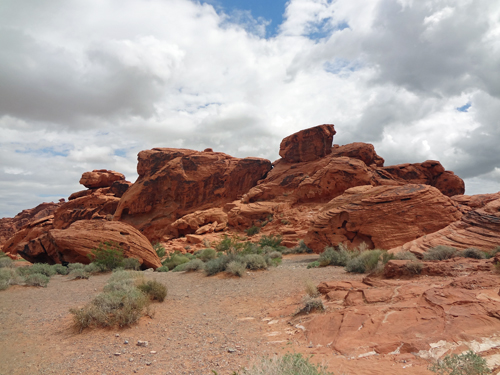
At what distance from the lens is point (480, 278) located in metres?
5.39

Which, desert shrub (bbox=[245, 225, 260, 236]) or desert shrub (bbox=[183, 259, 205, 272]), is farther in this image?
desert shrub (bbox=[245, 225, 260, 236])

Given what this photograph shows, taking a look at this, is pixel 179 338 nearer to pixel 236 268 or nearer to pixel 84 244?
pixel 236 268

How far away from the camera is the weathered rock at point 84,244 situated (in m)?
14.6

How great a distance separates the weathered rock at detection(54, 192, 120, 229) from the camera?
131ft

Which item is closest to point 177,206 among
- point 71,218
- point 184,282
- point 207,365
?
point 71,218

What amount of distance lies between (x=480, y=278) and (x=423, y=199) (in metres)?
10.1

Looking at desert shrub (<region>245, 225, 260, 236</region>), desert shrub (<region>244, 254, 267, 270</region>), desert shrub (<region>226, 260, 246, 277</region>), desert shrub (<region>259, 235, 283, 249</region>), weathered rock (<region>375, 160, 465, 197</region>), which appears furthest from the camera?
weathered rock (<region>375, 160, 465, 197</region>)

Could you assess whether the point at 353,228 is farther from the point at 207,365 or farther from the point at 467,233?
the point at 207,365

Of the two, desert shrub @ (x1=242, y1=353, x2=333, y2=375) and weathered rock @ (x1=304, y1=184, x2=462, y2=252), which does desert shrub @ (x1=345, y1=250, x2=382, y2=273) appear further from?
desert shrub @ (x1=242, y1=353, x2=333, y2=375)

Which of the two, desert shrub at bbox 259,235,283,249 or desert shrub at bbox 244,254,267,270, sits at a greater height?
desert shrub at bbox 259,235,283,249

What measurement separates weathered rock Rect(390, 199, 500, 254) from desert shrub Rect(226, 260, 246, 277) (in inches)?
230

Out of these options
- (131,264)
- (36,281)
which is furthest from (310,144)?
(36,281)

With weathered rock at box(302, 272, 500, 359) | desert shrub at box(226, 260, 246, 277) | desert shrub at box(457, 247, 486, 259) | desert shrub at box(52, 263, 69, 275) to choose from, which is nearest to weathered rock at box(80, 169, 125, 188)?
desert shrub at box(52, 263, 69, 275)

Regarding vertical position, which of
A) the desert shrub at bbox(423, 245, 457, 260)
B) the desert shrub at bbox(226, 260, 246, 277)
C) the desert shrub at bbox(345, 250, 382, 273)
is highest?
the desert shrub at bbox(423, 245, 457, 260)
